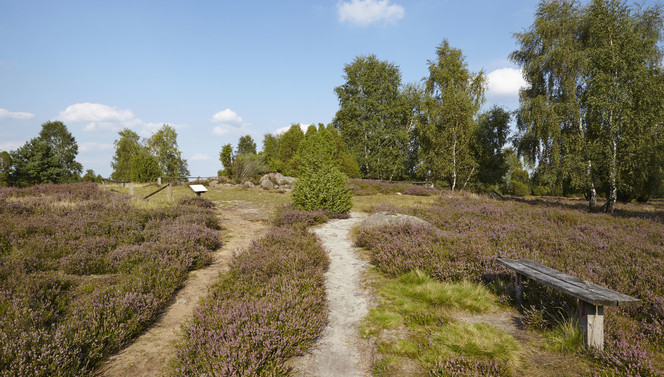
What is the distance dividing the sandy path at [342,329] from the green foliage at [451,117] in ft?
76.8

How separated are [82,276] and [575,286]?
8.20 metres

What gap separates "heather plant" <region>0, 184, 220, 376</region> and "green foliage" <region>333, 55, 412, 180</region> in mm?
30816

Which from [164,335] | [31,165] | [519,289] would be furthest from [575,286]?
[31,165]

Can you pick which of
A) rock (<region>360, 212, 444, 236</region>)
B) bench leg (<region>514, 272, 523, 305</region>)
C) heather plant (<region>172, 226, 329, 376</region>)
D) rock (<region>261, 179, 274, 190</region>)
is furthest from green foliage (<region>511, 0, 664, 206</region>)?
rock (<region>261, 179, 274, 190</region>)

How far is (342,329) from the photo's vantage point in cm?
418

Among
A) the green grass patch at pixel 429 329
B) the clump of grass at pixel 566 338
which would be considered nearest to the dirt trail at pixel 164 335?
the green grass patch at pixel 429 329

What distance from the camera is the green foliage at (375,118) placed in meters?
38.2

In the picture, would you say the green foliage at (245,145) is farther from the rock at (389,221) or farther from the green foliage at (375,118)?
the rock at (389,221)

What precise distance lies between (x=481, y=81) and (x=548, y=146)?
37.0ft

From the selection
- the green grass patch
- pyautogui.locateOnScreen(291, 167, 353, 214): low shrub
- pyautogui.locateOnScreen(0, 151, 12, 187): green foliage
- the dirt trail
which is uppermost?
pyautogui.locateOnScreen(0, 151, 12, 187): green foliage

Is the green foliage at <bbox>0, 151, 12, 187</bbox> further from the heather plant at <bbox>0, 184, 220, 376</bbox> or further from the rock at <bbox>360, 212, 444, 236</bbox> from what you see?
the rock at <bbox>360, 212, 444, 236</bbox>

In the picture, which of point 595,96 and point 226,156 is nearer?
point 595,96

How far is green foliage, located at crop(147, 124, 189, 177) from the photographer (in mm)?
57625

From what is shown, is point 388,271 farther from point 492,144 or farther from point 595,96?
point 492,144
